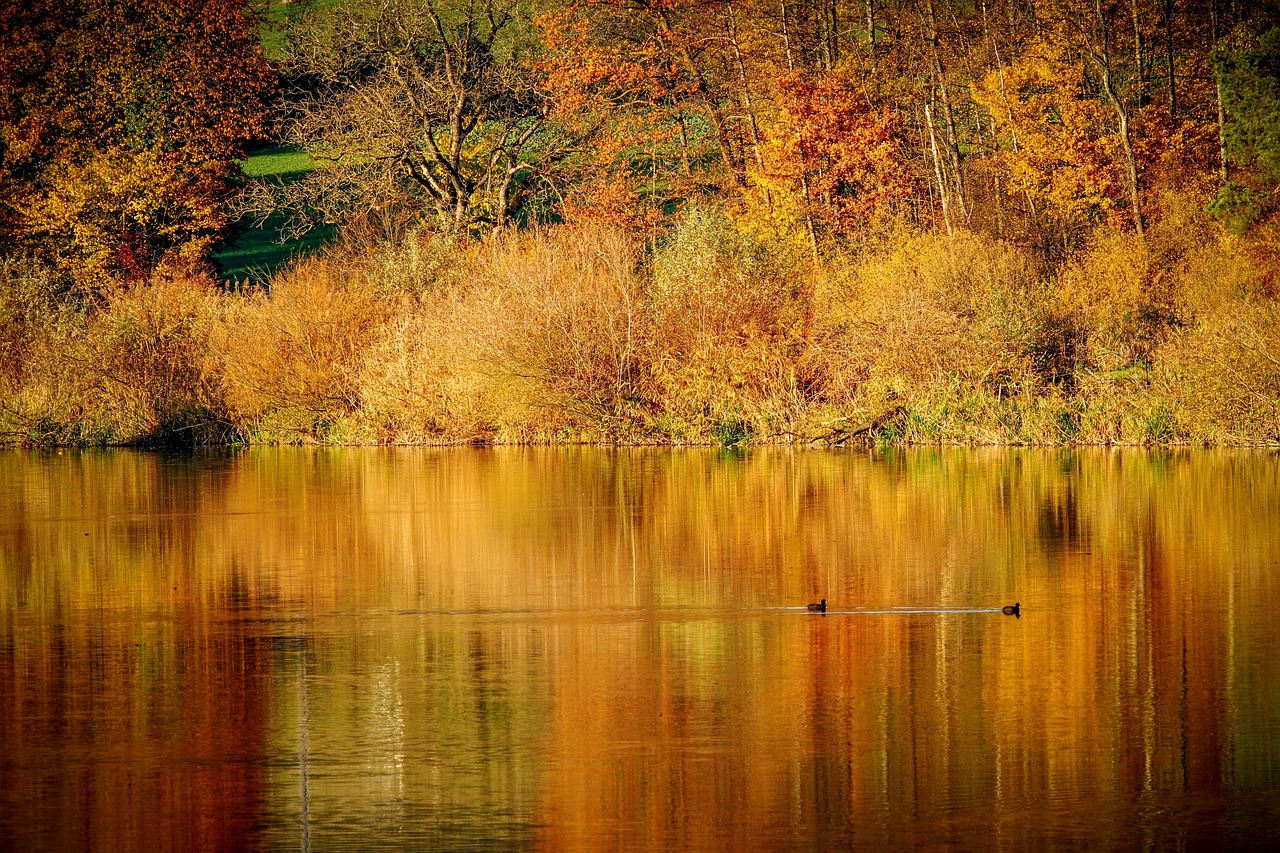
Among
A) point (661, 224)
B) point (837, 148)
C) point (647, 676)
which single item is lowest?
point (647, 676)

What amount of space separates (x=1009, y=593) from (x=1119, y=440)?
17.8 m

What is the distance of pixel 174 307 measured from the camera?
38031mm

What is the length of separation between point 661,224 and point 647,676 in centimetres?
4174

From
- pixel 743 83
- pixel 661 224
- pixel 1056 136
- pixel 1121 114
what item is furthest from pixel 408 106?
pixel 1121 114

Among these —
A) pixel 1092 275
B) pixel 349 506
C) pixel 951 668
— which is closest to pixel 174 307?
pixel 349 506

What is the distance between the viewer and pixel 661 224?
52.8 m

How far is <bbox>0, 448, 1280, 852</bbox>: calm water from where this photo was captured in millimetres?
8656

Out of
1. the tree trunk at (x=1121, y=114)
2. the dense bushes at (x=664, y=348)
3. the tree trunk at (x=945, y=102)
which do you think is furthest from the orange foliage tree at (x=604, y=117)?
the tree trunk at (x=1121, y=114)

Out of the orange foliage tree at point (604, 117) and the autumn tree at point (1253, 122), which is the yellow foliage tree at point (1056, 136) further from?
the orange foliage tree at point (604, 117)

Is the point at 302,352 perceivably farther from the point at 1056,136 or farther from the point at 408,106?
the point at 1056,136

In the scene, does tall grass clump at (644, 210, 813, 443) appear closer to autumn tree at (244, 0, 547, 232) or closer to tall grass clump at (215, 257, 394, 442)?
tall grass clump at (215, 257, 394, 442)

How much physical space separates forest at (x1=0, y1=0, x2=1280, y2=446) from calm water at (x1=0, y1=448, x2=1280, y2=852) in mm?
11758

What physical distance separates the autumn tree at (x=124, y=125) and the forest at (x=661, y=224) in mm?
127

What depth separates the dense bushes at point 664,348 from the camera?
109 ft
